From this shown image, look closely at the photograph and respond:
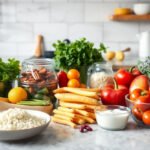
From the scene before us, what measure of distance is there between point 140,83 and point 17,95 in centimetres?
51

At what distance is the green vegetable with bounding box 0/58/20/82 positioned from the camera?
1594 mm

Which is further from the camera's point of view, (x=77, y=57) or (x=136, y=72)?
(x=77, y=57)

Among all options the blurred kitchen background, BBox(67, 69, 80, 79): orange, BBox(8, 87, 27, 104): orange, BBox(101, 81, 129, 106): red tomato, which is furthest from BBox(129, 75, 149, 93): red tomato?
the blurred kitchen background

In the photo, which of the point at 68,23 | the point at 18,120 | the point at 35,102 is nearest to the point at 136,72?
the point at 35,102

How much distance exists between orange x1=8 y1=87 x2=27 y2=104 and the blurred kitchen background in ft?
6.63

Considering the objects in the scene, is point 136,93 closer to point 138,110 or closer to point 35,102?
point 138,110

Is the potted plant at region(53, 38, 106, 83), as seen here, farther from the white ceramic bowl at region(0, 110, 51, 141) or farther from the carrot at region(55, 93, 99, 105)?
the white ceramic bowl at region(0, 110, 51, 141)

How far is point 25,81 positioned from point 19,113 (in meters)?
0.32

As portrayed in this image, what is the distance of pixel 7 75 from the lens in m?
1.59

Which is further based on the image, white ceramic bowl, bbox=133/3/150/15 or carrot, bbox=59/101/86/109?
white ceramic bowl, bbox=133/3/150/15

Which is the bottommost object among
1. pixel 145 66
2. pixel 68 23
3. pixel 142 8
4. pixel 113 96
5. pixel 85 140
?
pixel 85 140

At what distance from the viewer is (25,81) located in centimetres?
157

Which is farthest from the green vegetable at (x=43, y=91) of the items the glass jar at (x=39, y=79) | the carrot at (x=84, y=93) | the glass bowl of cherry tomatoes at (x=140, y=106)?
the glass bowl of cherry tomatoes at (x=140, y=106)

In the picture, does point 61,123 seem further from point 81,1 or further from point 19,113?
point 81,1
